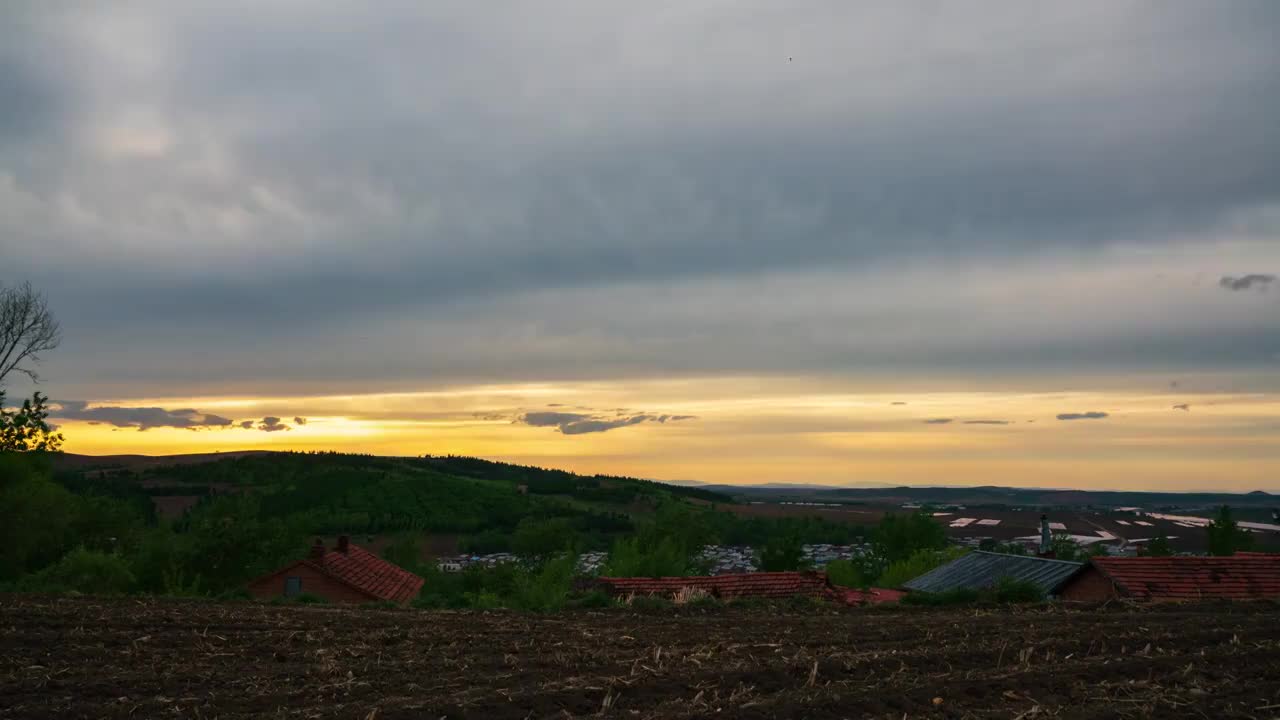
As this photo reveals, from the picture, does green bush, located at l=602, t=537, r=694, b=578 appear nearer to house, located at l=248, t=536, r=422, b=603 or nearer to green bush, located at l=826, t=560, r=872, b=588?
house, located at l=248, t=536, r=422, b=603

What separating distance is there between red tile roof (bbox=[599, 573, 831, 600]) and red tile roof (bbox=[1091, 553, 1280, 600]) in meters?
11.4

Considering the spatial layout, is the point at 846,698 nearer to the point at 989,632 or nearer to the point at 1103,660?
the point at 1103,660

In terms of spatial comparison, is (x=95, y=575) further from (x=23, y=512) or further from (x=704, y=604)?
(x=704, y=604)

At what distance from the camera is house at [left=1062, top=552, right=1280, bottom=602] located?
31453mm

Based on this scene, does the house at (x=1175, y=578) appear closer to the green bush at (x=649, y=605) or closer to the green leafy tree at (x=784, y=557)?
the green bush at (x=649, y=605)

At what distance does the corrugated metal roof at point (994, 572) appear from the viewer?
34969 millimetres

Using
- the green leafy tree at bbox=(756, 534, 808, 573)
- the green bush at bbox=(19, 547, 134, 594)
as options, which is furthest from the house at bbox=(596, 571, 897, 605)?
the green leafy tree at bbox=(756, 534, 808, 573)

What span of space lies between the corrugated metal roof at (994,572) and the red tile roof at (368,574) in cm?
2516

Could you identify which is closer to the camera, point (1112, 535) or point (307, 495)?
point (1112, 535)

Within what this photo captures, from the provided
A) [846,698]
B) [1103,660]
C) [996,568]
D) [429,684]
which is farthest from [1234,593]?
[429,684]

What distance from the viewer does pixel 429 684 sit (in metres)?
13.1

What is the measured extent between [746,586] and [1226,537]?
60554mm

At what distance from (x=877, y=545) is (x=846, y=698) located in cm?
8083

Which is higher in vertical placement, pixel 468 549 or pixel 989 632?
pixel 989 632
